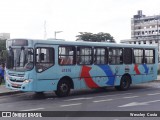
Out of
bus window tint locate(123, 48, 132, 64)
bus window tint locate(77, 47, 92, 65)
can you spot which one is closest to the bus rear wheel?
bus window tint locate(123, 48, 132, 64)

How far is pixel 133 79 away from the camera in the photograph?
2136 cm

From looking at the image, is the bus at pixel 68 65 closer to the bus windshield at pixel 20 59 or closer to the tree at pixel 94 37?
the bus windshield at pixel 20 59

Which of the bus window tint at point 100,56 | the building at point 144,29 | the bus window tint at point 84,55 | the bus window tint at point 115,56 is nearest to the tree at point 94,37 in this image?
the building at point 144,29

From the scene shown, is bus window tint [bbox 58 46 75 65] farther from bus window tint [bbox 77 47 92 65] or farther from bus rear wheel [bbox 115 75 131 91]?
bus rear wheel [bbox 115 75 131 91]

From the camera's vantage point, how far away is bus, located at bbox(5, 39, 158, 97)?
1561cm

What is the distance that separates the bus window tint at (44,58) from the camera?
15.6 metres

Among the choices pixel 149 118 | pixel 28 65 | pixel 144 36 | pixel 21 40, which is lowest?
pixel 149 118

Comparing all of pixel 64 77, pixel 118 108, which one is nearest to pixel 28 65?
pixel 64 77

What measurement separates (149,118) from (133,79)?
10832 millimetres

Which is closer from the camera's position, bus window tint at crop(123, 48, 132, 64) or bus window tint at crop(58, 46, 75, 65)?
bus window tint at crop(58, 46, 75, 65)

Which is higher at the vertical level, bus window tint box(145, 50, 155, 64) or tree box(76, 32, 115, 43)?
tree box(76, 32, 115, 43)

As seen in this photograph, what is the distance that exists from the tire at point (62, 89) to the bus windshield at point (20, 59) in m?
1.89

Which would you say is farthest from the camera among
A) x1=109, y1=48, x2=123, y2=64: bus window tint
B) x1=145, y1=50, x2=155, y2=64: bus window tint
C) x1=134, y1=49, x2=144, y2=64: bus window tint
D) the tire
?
x1=145, y1=50, x2=155, y2=64: bus window tint

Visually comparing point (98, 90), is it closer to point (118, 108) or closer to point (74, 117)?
point (118, 108)
